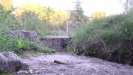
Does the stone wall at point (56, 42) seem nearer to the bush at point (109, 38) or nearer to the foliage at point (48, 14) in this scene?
the bush at point (109, 38)

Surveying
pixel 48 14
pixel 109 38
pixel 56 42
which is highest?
pixel 48 14

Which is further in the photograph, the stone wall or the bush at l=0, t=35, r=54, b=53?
the stone wall

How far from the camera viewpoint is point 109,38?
239 inches

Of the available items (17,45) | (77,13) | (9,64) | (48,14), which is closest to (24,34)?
(17,45)

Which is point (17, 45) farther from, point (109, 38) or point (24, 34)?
point (109, 38)

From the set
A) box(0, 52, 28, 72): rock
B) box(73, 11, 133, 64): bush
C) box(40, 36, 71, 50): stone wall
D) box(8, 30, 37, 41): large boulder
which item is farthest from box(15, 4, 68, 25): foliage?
box(0, 52, 28, 72): rock

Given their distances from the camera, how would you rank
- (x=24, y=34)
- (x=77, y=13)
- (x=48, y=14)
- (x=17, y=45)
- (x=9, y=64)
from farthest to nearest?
(x=77, y=13) → (x=48, y=14) → (x=24, y=34) → (x=17, y=45) → (x=9, y=64)

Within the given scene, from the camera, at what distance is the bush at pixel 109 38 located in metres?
5.69

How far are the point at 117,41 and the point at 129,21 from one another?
Answer: 0.52 m

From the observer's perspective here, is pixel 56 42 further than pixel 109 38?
Yes

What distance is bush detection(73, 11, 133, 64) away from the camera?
5.69 metres

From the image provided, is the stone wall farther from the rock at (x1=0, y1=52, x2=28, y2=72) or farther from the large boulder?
the rock at (x1=0, y1=52, x2=28, y2=72)

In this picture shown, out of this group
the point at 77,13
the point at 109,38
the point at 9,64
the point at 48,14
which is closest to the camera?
the point at 9,64

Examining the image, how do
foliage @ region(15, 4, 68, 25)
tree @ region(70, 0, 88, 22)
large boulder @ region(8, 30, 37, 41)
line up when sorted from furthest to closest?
tree @ region(70, 0, 88, 22) < foliage @ region(15, 4, 68, 25) < large boulder @ region(8, 30, 37, 41)
